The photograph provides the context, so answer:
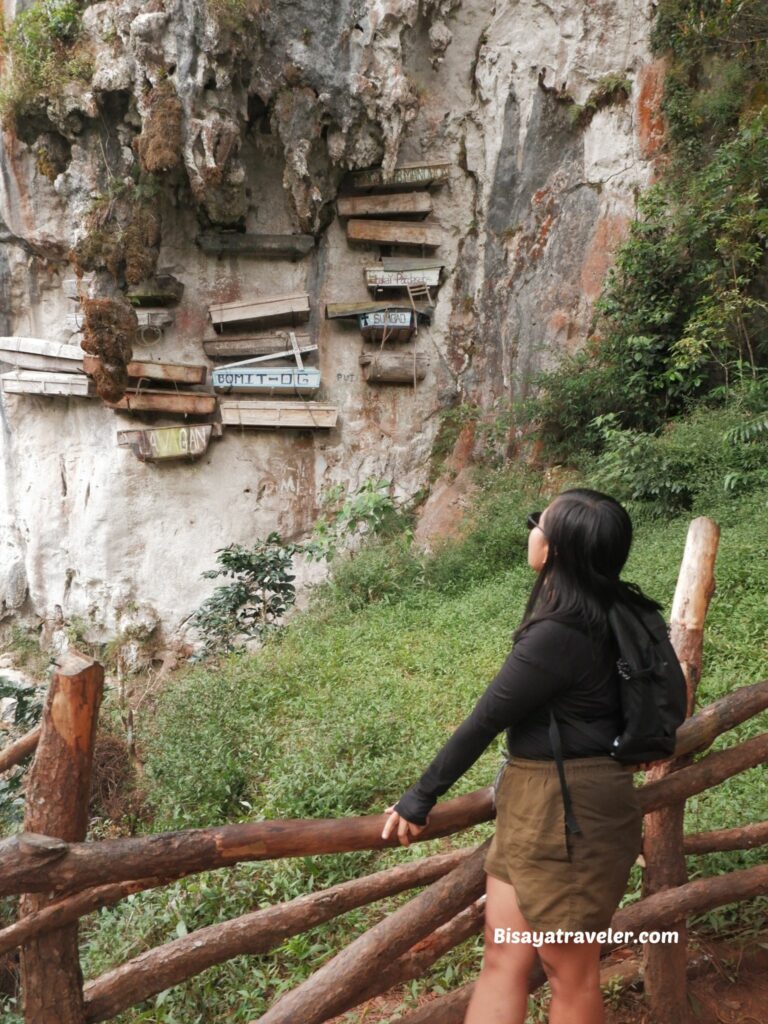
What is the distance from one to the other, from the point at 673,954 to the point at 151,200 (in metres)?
10.3

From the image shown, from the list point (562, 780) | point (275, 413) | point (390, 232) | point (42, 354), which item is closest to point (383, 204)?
point (390, 232)

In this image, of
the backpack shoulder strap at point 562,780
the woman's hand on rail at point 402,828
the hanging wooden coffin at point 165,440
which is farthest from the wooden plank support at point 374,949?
the hanging wooden coffin at point 165,440

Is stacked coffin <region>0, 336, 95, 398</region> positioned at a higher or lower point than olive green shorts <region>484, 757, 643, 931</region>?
higher

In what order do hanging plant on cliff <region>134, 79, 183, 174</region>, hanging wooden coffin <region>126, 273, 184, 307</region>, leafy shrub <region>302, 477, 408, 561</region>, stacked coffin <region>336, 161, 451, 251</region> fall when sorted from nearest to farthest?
leafy shrub <region>302, 477, 408, 561</region>, hanging plant on cliff <region>134, 79, 183, 174</region>, hanging wooden coffin <region>126, 273, 184, 307</region>, stacked coffin <region>336, 161, 451, 251</region>

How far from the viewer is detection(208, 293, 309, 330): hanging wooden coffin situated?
34.8 feet

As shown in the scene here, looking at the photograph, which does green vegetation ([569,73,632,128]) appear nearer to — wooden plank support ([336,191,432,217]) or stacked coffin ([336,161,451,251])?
stacked coffin ([336,161,451,251])

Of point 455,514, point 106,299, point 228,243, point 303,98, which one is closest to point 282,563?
point 455,514

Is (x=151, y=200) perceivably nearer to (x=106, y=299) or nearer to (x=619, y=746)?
(x=106, y=299)

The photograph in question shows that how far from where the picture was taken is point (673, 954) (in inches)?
97.3

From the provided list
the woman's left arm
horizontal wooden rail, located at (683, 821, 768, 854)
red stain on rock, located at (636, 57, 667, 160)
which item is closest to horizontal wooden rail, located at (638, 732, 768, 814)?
horizontal wooden rail, located at (683, 821, 768, 854)

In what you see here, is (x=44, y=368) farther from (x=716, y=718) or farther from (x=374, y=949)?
(x=716, y=718)

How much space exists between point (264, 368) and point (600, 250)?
5.01 metres

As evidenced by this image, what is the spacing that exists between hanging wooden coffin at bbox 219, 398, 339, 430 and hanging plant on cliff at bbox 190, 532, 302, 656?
301 centimetres

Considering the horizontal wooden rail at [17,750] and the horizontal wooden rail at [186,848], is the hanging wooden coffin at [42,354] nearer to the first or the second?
the horizontal wooden rail at [17,750]
